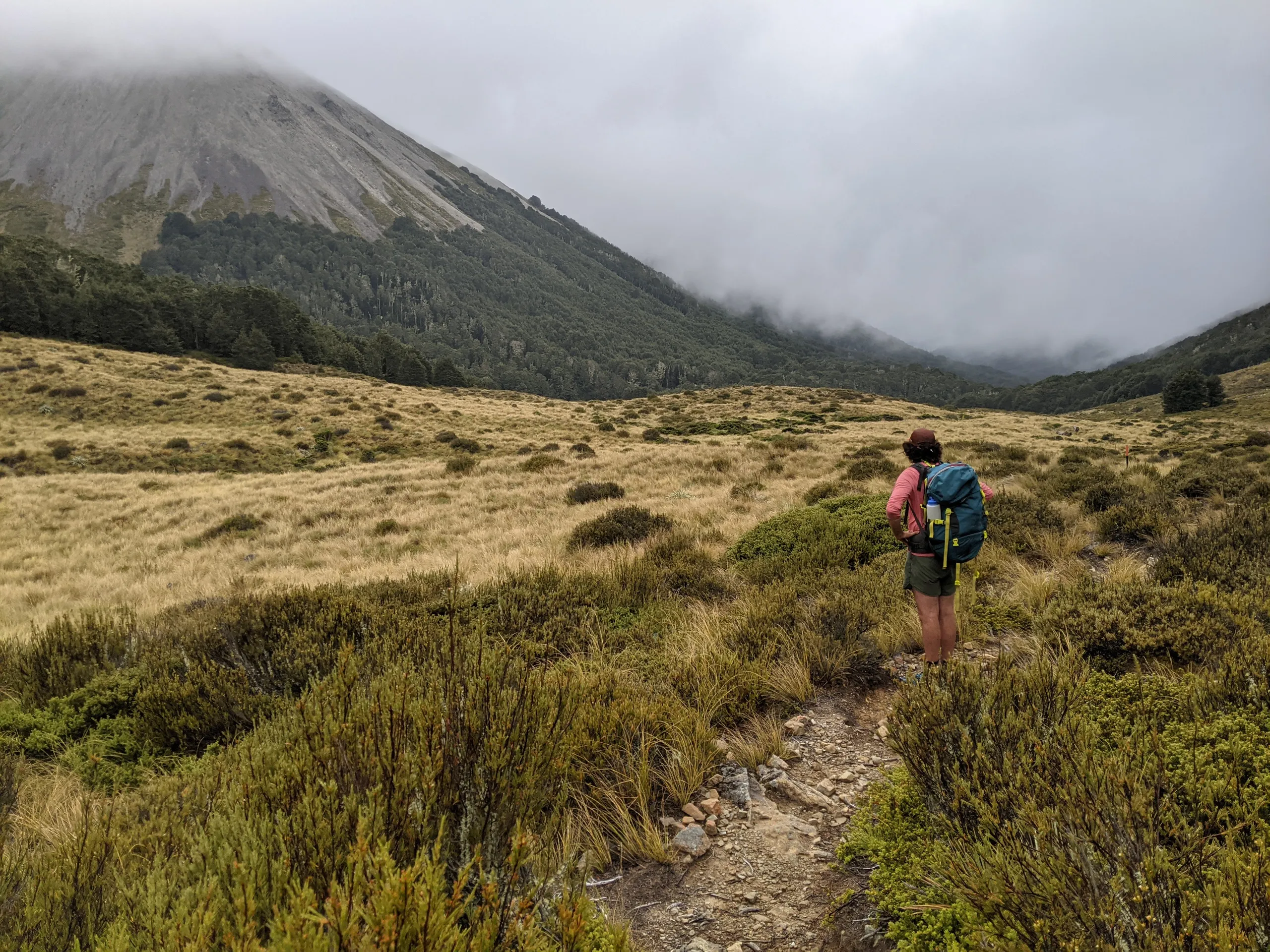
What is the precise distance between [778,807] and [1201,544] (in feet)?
20.2

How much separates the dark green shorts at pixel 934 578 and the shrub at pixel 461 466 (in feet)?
53.6

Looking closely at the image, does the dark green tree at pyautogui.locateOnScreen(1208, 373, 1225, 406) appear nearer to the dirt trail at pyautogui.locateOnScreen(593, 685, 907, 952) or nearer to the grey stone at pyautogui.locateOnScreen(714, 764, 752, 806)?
the dirt trail at pyautogui.locateOnScreen(593, 685, 907, 952)

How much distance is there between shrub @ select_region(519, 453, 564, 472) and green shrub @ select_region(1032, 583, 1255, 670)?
618 inches

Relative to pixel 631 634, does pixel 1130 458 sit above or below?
above

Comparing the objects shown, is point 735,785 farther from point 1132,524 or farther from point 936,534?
point 1132,524

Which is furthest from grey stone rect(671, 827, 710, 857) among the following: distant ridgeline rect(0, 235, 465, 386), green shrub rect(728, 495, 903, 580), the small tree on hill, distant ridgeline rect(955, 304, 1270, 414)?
distant ridgeline rect(955, 304, 1270, 414)

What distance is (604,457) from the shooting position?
839 inches

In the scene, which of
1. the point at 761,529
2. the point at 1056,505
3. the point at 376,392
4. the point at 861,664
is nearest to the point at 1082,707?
the point at 861,664

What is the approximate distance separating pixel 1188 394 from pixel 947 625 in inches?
3214

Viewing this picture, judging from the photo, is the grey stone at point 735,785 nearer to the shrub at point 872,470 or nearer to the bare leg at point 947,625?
the bare leg at point 947,625

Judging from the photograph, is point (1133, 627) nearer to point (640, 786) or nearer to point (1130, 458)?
point (640, 786)

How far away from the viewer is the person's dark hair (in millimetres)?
4770

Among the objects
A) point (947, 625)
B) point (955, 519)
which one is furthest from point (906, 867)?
point (955, 519)

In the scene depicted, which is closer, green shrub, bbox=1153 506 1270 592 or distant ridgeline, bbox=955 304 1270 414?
green shrub, bbox=1153 506 1270 592
